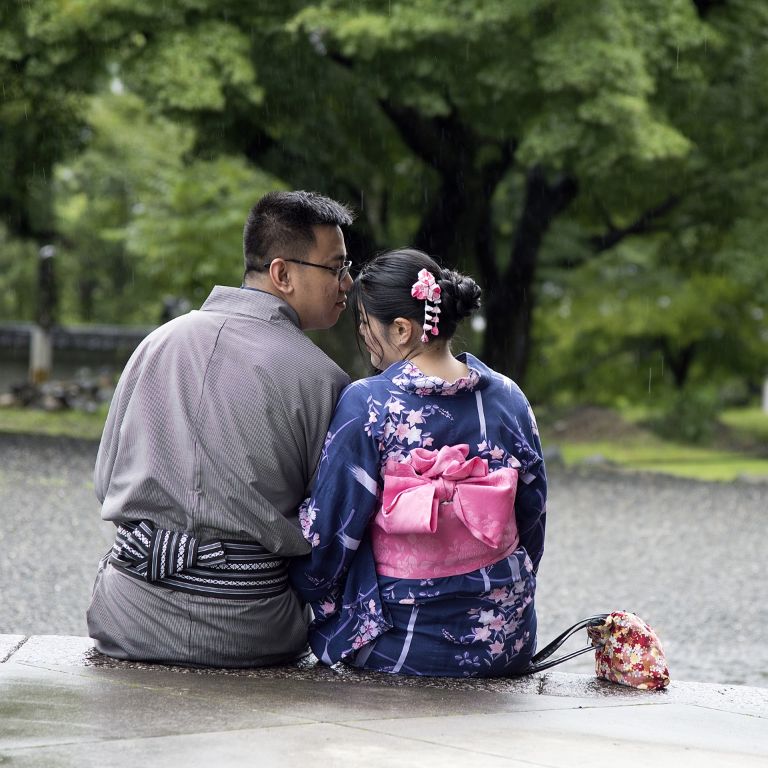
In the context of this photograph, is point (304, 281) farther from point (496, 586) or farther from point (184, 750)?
point (184, 750)

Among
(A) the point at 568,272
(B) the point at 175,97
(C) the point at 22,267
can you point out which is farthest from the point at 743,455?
(C) the point at 22,267

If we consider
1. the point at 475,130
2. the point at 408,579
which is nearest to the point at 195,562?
the point at 408,579

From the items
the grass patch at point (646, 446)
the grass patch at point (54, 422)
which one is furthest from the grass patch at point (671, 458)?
the grass patch at point (54, 422)

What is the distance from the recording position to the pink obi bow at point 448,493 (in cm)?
327

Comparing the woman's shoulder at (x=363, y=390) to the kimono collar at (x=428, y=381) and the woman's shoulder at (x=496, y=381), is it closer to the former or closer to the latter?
the kimono collar at (x=428, y=381)

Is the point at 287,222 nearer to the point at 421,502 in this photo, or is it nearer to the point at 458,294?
the point at 458,294

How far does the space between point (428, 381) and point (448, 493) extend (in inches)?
12.1

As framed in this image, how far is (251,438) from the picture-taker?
3365 mm

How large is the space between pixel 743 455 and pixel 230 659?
67.0 ft

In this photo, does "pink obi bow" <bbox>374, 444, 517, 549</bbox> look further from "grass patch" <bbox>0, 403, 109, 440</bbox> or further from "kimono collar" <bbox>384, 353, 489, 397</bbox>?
"grass patch" <bbox>0, 403, 109, 440</bbox>

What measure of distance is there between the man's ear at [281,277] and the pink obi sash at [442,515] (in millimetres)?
623

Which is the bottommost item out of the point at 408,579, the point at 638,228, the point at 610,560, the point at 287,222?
the point at 610,560

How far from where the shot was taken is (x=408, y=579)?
3.38 meters

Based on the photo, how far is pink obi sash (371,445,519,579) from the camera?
3287 millimetres
